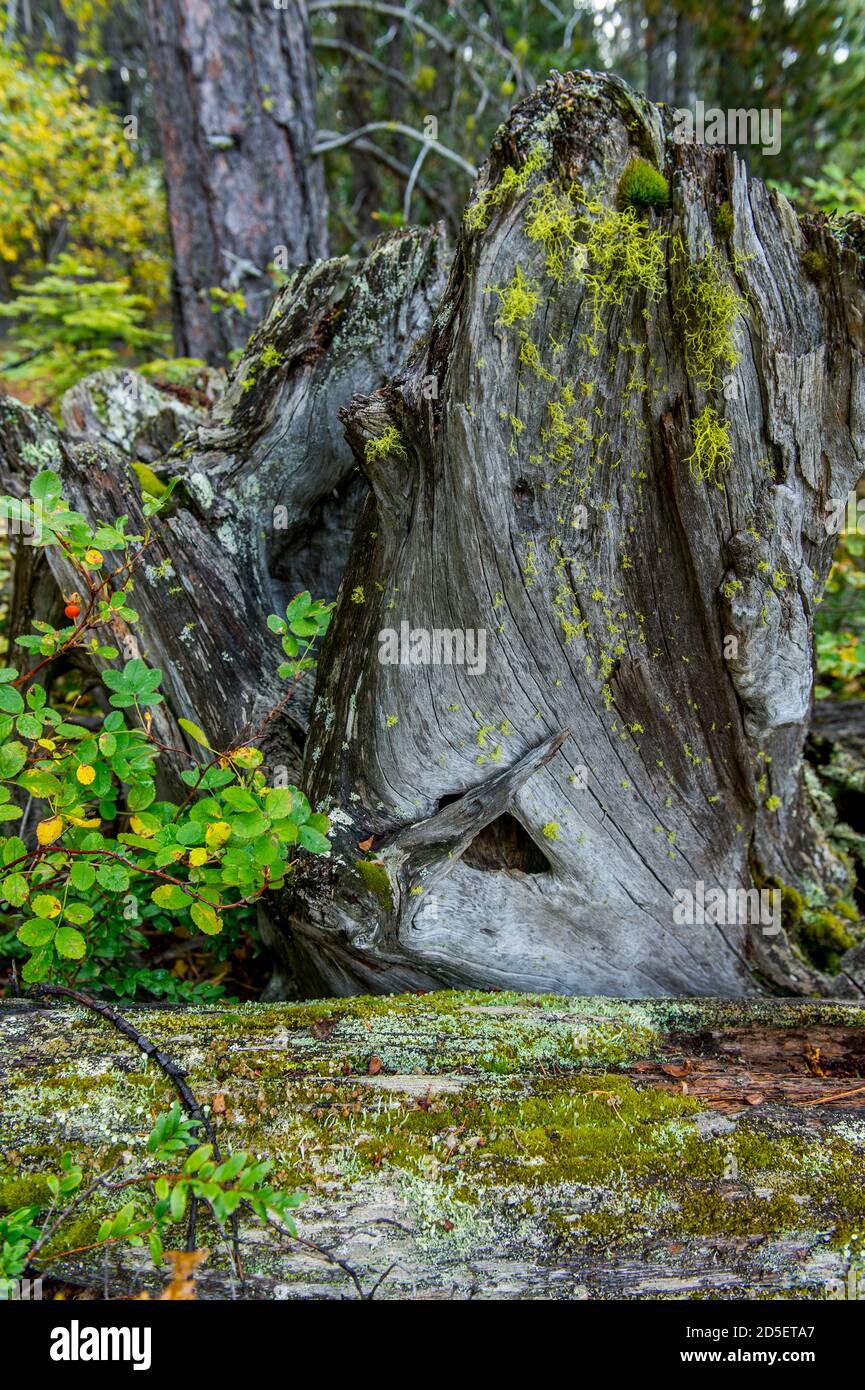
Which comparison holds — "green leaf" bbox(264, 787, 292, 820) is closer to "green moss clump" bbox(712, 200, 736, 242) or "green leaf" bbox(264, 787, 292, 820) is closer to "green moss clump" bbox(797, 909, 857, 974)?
"green moss clump" bbox(712, 200, 736, 242)

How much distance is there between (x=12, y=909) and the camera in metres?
3.65

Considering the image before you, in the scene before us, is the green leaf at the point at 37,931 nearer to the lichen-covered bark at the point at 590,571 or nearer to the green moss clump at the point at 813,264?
the lichen-covered bark at the point at 590,571

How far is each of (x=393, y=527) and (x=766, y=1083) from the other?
2.27 meters

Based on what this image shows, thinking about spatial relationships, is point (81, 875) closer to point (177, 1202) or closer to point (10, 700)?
point (10, 700)

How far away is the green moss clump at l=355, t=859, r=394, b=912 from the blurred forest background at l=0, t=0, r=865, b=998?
4.52 meters

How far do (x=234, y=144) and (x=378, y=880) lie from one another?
5.98m

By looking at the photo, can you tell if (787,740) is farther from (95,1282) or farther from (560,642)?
(95,1282)

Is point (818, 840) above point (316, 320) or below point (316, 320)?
below

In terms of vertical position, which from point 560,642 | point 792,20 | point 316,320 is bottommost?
point 560,642

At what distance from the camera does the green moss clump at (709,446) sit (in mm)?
2852

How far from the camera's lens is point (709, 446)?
2.87m

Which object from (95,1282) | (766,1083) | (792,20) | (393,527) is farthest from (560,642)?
(792,20)

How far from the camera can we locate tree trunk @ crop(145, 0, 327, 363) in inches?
247

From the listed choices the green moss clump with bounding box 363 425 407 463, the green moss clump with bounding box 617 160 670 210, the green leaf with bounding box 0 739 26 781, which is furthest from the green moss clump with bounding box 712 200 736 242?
the green leaf with bounding box 0 739 26 781
